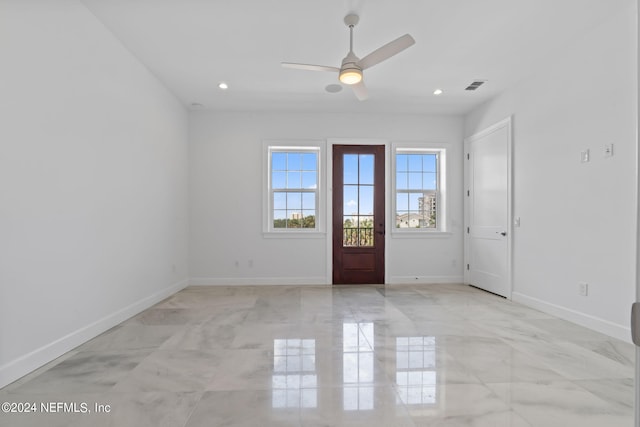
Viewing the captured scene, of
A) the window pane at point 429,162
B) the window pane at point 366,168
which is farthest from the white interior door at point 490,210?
the window pane at point 366,168

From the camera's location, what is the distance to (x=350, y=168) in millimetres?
5738

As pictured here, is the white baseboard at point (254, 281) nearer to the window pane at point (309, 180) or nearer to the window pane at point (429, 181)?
the window pane at point (309, 180)

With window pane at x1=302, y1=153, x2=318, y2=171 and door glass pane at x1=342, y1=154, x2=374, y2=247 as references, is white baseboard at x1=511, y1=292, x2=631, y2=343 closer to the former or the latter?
door glass pane at x1=342, y1=154, x2=374, y2=247

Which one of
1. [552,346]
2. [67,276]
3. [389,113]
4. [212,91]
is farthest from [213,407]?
[389,113]

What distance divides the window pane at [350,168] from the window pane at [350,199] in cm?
10

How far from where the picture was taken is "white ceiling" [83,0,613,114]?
2.92 meters

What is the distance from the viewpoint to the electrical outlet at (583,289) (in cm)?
331

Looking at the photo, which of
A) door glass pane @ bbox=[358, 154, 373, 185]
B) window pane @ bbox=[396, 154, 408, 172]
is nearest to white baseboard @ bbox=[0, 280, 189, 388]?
door glass pane @ bbox=[358, 154, 373, 185]

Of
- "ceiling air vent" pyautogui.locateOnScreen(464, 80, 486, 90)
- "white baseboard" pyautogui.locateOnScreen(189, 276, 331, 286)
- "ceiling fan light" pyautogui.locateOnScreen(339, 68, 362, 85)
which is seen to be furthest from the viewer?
"white baseboard" pyautogui.locateOnScreen(189, 276, 331, 286)

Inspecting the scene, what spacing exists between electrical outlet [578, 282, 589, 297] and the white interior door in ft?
3.61

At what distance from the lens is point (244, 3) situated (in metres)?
2.85

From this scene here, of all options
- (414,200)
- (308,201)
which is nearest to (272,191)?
(308,201)

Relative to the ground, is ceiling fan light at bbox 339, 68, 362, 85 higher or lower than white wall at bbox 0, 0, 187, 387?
higher

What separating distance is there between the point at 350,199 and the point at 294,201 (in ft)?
3.17
